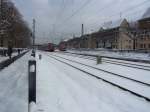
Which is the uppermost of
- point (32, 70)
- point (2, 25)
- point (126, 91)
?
point (2, 25)

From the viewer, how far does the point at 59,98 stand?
299 inches

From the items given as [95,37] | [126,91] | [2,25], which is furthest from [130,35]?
[126,91]

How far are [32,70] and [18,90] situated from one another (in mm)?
3159

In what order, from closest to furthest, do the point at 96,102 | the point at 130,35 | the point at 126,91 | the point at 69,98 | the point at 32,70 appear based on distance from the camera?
the point at 32,70
the point at 96,102
the point at 69,98
the point at 126,91
the point at 130,35

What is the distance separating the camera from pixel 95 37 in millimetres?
111562

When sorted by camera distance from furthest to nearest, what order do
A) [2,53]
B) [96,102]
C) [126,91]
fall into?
[2,53] < [126,91] < [96,102]

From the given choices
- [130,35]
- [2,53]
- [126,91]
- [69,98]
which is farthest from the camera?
[130,35]

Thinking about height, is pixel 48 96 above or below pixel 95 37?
below

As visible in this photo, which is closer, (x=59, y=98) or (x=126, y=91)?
(x=59, y=98)

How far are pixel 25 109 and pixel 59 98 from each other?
5.56 feet

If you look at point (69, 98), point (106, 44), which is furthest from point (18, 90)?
point (106, 44)

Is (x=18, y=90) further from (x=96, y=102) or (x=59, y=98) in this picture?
(x=96, y=102)

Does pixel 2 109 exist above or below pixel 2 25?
below

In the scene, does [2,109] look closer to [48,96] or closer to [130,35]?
[48,96]
